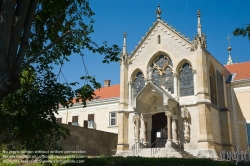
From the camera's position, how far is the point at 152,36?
26219 mm

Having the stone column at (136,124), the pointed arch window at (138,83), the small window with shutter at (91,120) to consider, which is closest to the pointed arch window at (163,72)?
the pointed arch window at (138,83)

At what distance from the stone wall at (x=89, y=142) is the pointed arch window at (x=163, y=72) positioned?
759cm

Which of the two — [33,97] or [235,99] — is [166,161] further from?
[235,99]

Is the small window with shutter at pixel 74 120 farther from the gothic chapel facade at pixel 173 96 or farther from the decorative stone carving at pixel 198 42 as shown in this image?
the decorative stone carving at pixel 198 42

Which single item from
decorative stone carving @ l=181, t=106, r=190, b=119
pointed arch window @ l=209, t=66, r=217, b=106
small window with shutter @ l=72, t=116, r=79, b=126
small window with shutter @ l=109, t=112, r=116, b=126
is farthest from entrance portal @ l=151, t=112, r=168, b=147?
small window with shutter @ l=72, t=116, r=79, b=126

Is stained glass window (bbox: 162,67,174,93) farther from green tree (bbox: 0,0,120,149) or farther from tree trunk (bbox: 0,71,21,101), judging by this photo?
tree trunk (bbox: 0,71,21,101)

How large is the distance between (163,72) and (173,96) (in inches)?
104

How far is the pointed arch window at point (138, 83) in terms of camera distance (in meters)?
26.1

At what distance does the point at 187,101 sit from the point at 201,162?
929 cm

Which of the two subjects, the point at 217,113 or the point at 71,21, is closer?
the point at 71,21

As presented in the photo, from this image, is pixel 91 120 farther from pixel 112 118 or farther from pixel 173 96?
pixel 173 96

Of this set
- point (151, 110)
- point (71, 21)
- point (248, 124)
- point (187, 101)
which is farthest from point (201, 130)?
point (71, 21)

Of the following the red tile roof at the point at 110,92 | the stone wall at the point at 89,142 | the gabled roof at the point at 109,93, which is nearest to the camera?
the stone wall at the point at 89,142

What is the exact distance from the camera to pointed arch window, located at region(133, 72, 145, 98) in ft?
85.8
